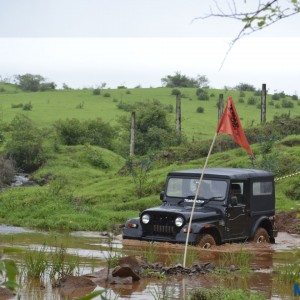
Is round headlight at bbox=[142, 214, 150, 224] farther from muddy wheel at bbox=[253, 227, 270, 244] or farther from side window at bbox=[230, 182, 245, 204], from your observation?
muddy wheel at bbox=[253, 227, 270, 244]

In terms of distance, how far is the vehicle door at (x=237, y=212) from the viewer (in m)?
17.1

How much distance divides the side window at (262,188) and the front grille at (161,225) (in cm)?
251

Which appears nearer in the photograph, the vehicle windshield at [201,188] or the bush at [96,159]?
the vehicle windshield at [201,188]

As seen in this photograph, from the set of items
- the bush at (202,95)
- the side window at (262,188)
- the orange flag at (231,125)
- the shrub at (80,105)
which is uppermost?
the bush at (202,95)

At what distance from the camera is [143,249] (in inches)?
649

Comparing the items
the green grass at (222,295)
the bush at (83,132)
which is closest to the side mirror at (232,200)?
the green grass at (222,295)

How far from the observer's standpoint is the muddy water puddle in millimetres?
11383

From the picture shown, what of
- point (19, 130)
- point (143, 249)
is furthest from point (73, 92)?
point (143, 249)

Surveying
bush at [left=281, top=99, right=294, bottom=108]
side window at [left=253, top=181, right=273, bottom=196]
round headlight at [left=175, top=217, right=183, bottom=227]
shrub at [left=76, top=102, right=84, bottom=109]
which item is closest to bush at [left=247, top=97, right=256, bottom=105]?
bush at [left=281, top=99, right=294, bottom=108]

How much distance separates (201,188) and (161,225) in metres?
1.49

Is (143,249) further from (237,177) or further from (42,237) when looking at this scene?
(42,237)

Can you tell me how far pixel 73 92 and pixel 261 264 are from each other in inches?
2440

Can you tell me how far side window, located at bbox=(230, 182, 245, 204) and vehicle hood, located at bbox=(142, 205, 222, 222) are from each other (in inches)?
26.6

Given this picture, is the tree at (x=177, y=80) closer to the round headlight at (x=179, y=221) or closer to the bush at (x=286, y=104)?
the bush at (x=286, y=104)
